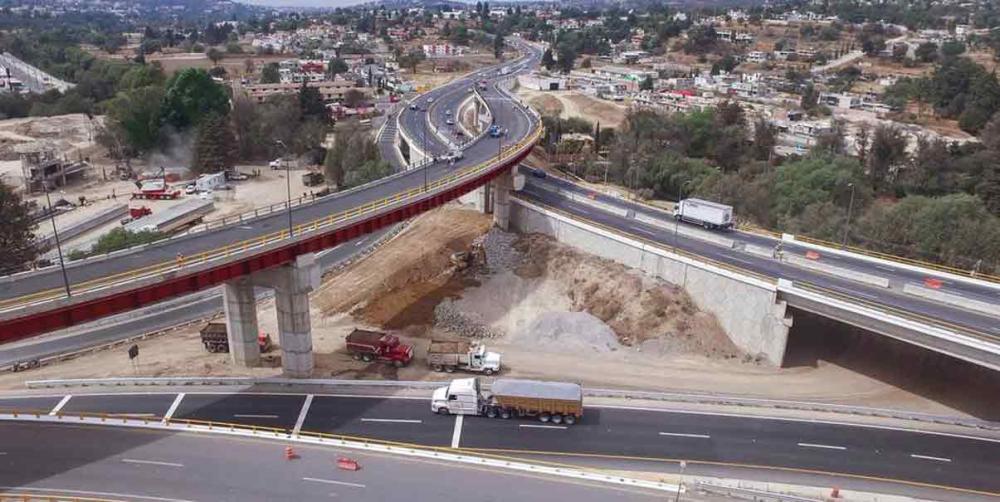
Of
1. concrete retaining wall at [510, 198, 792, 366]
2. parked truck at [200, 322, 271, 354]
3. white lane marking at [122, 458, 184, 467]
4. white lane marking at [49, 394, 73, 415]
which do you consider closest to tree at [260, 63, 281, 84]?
concrete retaining wall at [510, 198, 792, 366]

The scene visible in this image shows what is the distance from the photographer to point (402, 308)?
6181cm

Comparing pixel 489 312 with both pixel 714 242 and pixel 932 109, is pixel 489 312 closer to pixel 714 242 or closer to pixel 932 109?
pixel 714 242

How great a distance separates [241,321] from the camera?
47750 mm

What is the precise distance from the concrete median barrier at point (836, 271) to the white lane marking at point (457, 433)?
32.8 metres

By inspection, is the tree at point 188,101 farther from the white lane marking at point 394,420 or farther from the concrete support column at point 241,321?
the white lane marking at point 394,420

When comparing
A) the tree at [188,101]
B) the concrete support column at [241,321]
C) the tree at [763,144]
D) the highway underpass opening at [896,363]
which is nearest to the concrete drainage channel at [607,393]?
the concrete support column at [241,321]

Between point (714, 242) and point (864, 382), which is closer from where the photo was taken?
point (864, 382)

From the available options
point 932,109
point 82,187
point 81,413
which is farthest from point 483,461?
point 932,109

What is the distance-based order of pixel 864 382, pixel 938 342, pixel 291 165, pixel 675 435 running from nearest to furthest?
pixel 675 435 < pixel 938 342 < pixel 864 382 < pixel 291 165

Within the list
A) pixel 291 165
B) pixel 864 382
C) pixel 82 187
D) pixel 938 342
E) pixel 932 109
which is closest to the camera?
pixel 938 342

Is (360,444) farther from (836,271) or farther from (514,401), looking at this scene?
(836,271)

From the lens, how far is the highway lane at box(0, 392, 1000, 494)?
37.5m

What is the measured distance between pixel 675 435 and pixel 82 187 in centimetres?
10876

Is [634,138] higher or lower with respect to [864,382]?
higher
